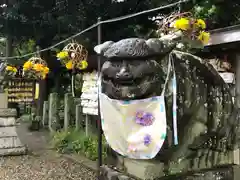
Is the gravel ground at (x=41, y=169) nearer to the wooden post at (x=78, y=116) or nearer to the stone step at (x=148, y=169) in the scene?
the wooden post at (x=78, y=116)

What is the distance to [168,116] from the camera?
333cm

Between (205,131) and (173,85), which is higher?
(173,85)

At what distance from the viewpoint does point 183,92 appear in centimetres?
346

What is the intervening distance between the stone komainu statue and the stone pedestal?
19.9ft

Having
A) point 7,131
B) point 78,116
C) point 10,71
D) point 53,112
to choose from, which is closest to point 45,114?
point 53,112

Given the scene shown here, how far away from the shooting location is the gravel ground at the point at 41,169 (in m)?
6.67

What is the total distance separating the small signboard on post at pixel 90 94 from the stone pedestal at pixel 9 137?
7.07 feet

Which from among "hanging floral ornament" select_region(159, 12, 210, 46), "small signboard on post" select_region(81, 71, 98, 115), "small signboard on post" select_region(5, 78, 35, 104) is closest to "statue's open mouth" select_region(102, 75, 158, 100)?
"hanging floral ornament" select_region(159, 12, 210, 46)

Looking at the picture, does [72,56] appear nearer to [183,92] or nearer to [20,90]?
[183,92]

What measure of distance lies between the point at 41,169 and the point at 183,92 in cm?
496

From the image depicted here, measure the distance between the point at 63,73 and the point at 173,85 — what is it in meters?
11.1

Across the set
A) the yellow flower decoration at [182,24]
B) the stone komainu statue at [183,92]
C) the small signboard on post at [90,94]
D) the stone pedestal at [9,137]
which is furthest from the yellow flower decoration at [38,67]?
the yellow flower decoration at [182,24]

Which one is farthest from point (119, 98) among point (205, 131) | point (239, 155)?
point (239, 155)

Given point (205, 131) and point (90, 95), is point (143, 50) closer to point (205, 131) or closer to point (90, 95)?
point (205, 131)
